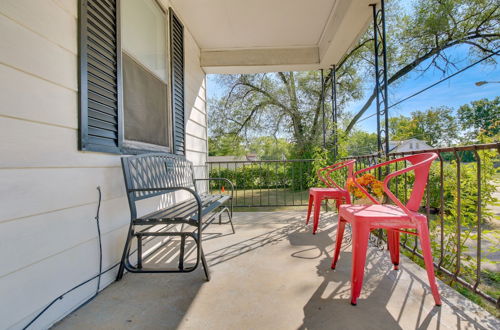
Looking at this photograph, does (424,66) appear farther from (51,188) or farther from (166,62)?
(51,188)

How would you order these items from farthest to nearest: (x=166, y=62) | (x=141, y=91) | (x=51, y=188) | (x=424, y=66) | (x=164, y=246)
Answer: (x=424, y=66), (x=166, y=62), (x=164, y=246), (x=141, y=91), (x=51, y=188)

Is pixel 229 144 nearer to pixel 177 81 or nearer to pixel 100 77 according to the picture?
pixel 177 81

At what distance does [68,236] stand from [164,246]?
1.16 m

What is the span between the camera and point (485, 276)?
6.57 feet

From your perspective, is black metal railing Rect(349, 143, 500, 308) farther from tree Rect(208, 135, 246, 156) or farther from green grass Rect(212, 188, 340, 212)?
tree Rect(208, 135, 246, 156)

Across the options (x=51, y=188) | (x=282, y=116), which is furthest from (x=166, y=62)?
(x=282, y=116)

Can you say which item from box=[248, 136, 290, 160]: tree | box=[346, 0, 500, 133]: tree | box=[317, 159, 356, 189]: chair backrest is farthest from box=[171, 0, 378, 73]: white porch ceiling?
box=[248, 136, 290, 160]: tree

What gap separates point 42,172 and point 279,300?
54.2 inches

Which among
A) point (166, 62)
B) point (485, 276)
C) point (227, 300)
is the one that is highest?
point (166, 62)

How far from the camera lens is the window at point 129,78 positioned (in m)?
1.46

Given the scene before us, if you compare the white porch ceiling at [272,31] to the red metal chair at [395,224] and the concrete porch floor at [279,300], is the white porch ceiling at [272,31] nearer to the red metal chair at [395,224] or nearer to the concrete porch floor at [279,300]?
the red metal chair at [395,224]

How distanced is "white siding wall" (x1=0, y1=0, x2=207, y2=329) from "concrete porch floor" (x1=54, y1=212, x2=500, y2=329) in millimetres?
259

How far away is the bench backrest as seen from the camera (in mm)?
1635

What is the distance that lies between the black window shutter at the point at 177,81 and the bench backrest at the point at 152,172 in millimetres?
326
